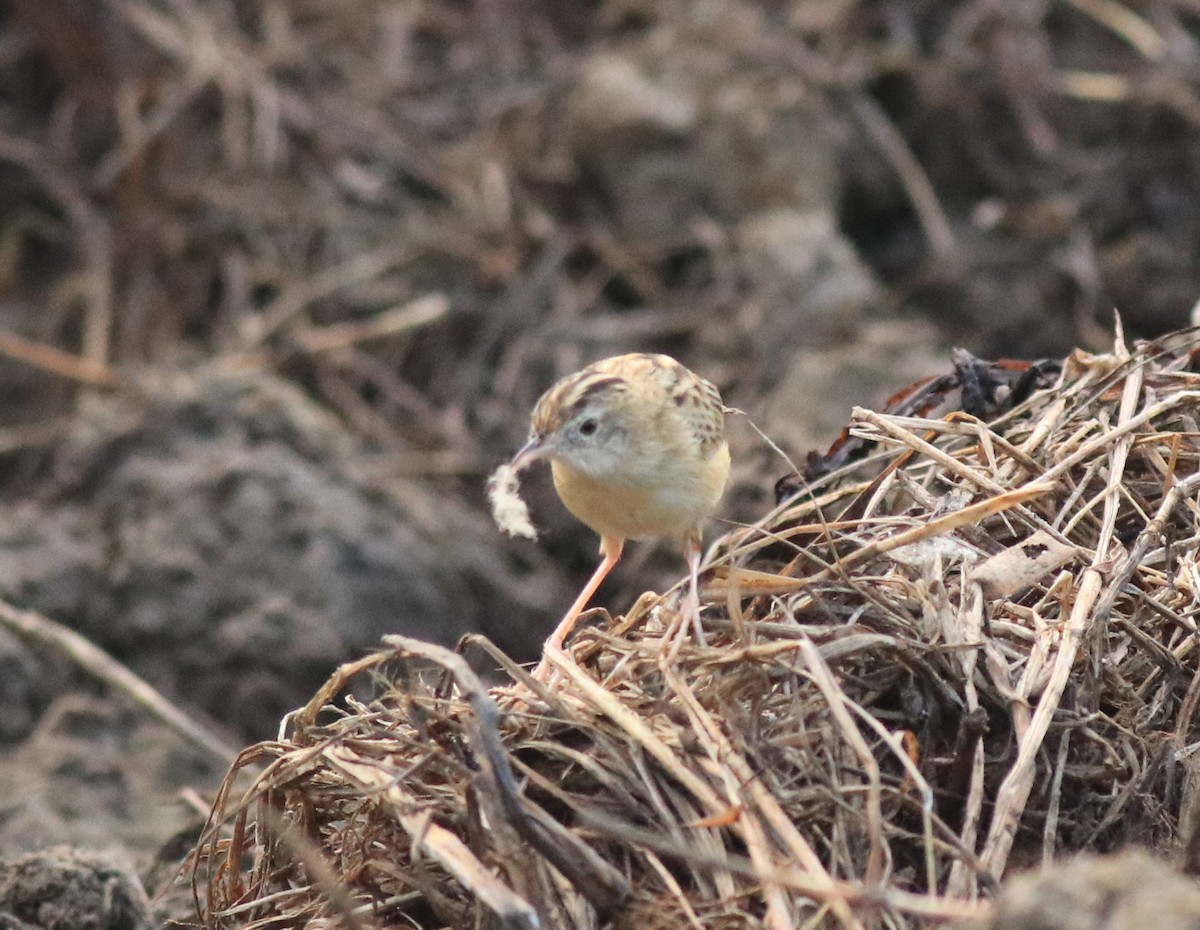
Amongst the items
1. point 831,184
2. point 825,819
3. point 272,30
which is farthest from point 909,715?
point 272,30

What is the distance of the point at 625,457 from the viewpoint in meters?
4.52

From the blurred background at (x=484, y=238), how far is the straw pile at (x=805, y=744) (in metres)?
2.70

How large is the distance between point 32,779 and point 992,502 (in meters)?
3.69

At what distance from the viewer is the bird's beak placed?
4.46 m

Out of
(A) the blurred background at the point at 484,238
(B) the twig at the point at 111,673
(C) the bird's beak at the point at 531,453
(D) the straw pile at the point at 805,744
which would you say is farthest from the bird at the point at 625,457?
(A) the blurred background at the point at 484,238

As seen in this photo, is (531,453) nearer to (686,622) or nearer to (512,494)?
(512,494)

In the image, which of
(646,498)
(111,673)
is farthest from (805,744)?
(111,673)

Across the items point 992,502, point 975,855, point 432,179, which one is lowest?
point 975,855

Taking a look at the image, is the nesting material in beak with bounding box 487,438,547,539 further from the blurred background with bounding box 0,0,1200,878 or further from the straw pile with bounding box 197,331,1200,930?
the blurred background with bounding box 0,0,1200,878

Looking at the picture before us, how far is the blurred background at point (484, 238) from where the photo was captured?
7.06m

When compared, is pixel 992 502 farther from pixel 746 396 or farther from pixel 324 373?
pixel 324 373

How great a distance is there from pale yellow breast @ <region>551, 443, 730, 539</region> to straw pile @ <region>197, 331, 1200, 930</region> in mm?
376

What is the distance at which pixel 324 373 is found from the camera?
8.45 meters

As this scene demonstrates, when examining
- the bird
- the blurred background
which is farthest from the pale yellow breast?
the blurred background
